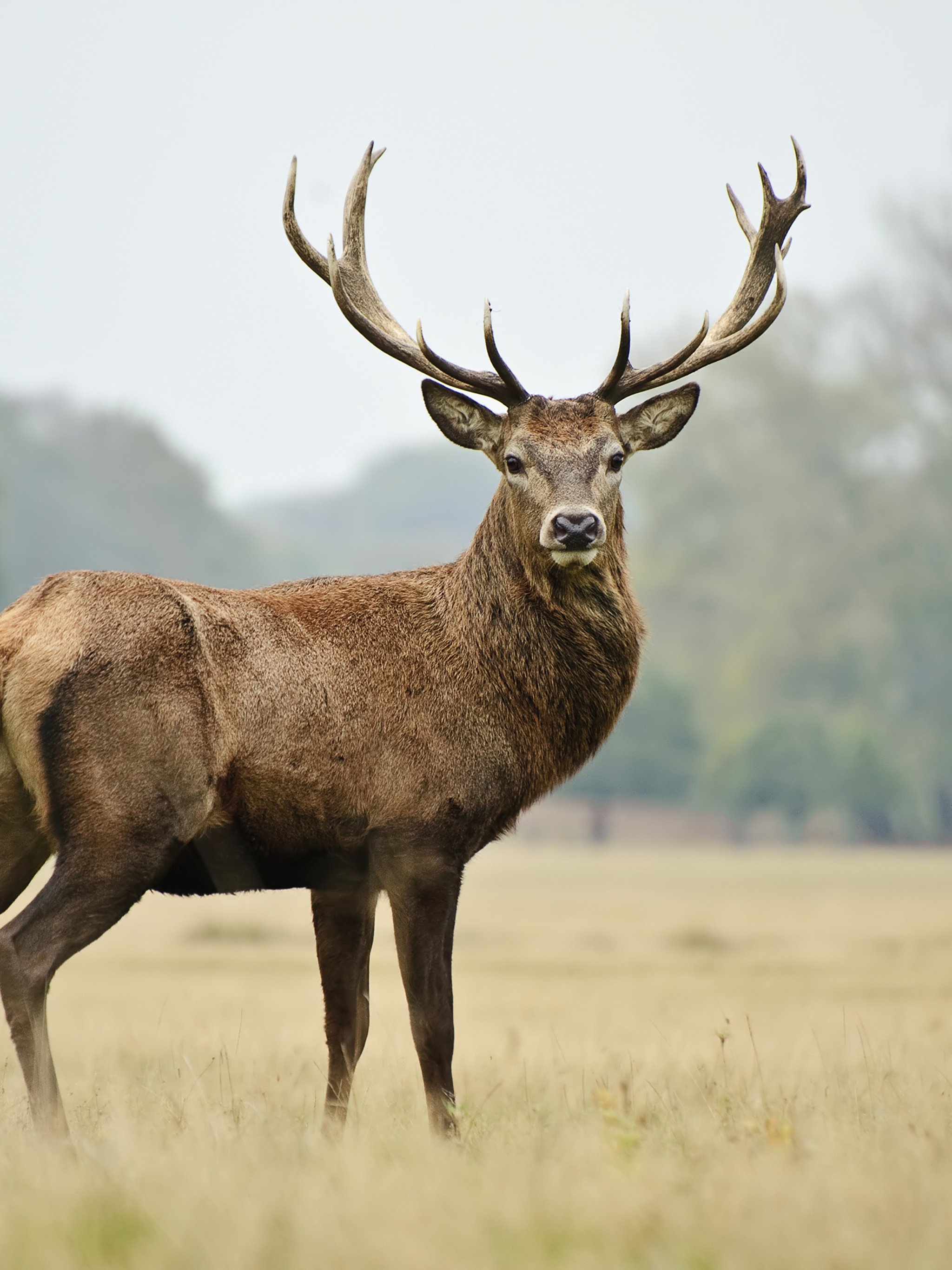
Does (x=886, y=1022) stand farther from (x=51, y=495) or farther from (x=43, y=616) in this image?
(x=51, y=495)

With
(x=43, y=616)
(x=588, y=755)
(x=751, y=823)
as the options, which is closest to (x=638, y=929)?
(x=588, y=755)

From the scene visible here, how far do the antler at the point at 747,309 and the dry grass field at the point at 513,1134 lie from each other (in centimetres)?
284

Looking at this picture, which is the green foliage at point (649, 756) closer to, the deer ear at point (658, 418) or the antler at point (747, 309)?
the antler at point (747, 309)

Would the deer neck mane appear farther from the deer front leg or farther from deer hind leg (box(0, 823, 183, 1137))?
deer hind leg (box(0, 823, 183, 1137))

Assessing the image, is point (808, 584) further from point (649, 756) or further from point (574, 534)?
point (574, 534)

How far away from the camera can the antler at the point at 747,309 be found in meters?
6.96

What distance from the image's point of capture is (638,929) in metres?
21.8

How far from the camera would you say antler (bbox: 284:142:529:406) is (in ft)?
22.6

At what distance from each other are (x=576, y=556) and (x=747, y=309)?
2.18 metres

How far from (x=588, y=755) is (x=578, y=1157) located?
8.88 feet

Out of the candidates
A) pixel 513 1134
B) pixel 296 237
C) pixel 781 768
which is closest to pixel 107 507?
pixel 781 768

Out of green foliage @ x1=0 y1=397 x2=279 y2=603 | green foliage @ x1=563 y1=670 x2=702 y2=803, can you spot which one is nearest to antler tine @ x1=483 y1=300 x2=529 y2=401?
green foliage @ x1=563 y1=670 x2=702 y2=803

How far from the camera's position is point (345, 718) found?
600cm

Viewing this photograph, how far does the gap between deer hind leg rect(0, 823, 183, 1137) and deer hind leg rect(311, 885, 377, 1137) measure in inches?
43.6
